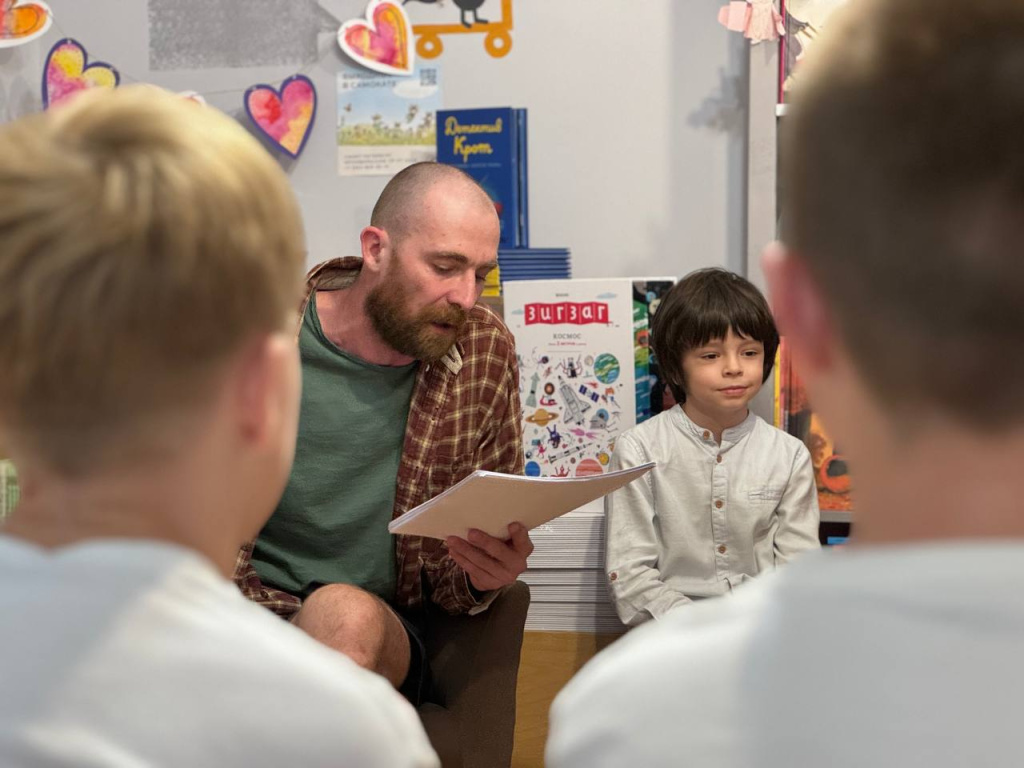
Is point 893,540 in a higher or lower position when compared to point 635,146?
lower

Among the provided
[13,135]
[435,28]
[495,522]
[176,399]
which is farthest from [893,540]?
[435,28]

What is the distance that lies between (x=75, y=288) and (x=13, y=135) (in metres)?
0.10

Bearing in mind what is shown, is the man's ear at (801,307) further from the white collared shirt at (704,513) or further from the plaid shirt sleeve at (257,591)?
the white collared shirt at (704,513)

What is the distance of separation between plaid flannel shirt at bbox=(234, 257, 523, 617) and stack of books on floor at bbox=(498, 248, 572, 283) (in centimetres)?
41

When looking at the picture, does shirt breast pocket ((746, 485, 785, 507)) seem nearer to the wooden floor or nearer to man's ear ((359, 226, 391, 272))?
the wooden floor

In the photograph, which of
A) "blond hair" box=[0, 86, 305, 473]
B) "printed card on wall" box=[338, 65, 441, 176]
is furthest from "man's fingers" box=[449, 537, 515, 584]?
"blond hair" box=[0, 86, 305, 473]

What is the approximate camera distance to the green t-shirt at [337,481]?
1849 millimetres

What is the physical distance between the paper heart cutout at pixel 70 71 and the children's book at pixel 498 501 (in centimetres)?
152

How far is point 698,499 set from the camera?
7.16ft

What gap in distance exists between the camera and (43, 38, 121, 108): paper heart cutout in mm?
2574

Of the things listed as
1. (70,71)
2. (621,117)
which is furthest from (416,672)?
(70,71)

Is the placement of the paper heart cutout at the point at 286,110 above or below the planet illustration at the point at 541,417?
above

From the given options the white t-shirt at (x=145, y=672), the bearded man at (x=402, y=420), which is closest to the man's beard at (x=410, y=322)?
the bearded man at (x=402, y=420)

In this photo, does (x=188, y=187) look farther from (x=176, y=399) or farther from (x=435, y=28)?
(x=435, y=28)
